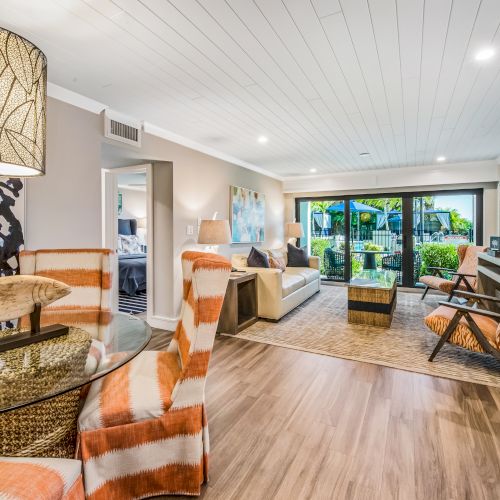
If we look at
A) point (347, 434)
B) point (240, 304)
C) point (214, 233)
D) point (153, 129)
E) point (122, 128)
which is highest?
point (153, 129)

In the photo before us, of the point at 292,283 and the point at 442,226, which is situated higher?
the point at 442,226

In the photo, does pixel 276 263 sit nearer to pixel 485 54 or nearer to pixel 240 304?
pixel 240 304

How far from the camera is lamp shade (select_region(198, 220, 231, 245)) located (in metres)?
3.81

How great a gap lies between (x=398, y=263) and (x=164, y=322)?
4755mm

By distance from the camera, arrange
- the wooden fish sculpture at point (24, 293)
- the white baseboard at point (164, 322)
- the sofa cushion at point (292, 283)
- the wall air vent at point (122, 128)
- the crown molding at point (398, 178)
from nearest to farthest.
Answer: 1. the wooden fish sculpture at point (24, 293)
2. the wall air vent at point (122, 128)
3. the white baseboard at point (164, 322)
4. the sofa cushion at point (292, 283)
5. the crown molding at point (398, 178)

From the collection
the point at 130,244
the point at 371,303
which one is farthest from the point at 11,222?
the point at 130,244

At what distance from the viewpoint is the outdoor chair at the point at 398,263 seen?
244 inches

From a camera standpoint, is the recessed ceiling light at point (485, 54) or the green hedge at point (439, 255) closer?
the recessed ceiling light at point (485, 54)

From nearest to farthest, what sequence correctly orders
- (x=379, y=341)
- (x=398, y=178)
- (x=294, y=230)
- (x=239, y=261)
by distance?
(x=379, y=341)
(x=239, y=261)
(x=398, y=178)
(x=294, y=230)

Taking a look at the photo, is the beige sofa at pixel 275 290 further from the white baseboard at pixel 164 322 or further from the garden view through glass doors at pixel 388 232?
the garden view through glass doors at pixel 388 232

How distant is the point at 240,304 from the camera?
429cm

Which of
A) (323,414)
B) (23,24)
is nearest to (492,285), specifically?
(323,414)

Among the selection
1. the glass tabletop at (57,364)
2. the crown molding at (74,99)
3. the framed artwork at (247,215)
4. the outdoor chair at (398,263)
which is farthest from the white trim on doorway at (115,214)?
the outdoor chair at (398,263)

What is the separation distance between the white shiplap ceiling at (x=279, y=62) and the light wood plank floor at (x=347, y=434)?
237 centimetres
